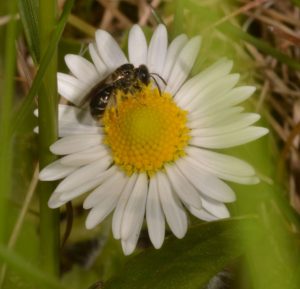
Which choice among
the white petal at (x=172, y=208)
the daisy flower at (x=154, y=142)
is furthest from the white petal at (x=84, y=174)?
the white petal at (x=172, y=208)

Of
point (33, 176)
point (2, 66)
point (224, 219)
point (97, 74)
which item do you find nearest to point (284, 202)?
point (224, 219)

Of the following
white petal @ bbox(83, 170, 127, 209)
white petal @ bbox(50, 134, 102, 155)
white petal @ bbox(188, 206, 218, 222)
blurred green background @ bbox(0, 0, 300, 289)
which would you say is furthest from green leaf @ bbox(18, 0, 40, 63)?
white petal @ bbox(188, 206, 218, 222)

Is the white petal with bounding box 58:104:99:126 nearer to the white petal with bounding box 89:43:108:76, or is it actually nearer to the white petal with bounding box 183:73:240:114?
the white petal with bounding box 89:43:108:76

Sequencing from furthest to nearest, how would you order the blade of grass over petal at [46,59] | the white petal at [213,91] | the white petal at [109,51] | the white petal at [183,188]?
the white petal at [109,51] → the white petal at [213,91] → the white petal at [183,188] → the blade of grass over petal at [46,59]

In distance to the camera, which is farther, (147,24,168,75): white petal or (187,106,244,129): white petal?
(147,24,168,75): white petal

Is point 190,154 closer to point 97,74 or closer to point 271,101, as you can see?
point 97,74

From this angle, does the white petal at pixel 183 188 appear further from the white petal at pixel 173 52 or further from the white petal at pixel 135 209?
the white petal at pixel 173 52

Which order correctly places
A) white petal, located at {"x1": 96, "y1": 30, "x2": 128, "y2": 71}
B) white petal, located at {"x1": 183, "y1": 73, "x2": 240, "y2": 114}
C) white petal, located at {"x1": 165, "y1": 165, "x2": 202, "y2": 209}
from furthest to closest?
white petal, located at {"x1": 96, "y1": 30, "x2": 128, "y2": 71}, white petal, located at {"x1": 183, "y1": 73, "x2": 240, "y2": 114}, white petal, located at {"x1": 165, "y1": 165, "x2": 202, "y2": 209}
